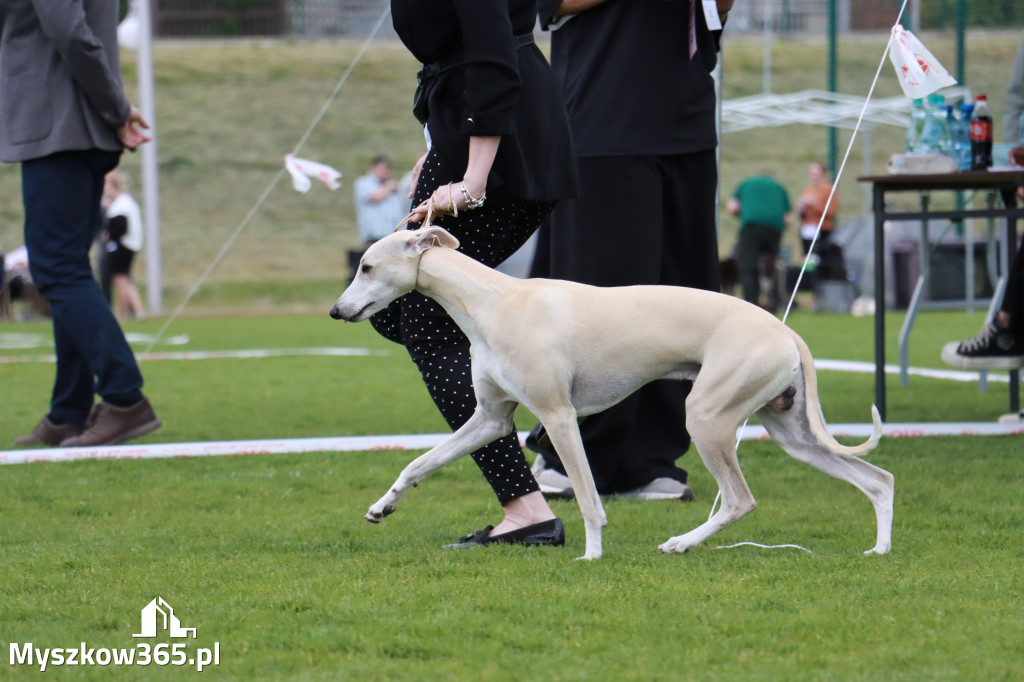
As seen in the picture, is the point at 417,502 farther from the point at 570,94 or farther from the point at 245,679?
the point at 245,679

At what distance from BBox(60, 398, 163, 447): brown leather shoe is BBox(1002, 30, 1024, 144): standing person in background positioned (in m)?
4.46

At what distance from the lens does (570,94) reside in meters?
4.56

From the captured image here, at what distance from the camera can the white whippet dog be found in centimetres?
336

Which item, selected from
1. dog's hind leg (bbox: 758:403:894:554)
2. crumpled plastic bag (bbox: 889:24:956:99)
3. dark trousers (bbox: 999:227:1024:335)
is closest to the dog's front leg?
dog's hind leg (bbox: 758:403:894:554)

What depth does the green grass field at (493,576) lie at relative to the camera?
2531mm

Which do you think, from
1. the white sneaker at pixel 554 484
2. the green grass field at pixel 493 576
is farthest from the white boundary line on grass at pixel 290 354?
the white sneaker at pixel 554 484

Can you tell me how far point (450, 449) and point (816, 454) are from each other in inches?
41.2

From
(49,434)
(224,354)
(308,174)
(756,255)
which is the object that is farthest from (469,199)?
(756,255)

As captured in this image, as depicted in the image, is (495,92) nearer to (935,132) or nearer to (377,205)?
(935,132)

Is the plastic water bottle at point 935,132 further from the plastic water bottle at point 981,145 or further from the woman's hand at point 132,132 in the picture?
the woman's hand at point 132,132

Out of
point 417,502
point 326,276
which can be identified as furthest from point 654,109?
point 326,276

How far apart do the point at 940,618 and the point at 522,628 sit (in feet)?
3.01

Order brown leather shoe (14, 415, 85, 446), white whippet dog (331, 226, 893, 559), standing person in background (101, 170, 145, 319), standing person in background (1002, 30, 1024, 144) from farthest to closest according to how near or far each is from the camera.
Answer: standing person in background (101, 170, 145, 319), standing person in background (1002, 30, 1024, 144), brown leather shoe (14, 415, 85, 446), white whippet dog (331, 226, 893, 559)

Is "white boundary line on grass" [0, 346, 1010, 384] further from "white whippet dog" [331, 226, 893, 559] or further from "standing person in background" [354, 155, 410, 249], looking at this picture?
"white whippet dog" [331, 226, 893, 559]
